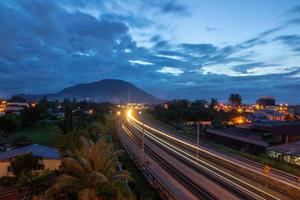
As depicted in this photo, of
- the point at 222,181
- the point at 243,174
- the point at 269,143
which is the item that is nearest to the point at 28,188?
the point at 222,181

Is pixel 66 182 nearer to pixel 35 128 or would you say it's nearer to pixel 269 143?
pixel 269 143

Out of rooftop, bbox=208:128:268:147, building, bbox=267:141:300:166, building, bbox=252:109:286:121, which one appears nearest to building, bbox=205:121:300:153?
rooftop, bbox=208:128:268:147

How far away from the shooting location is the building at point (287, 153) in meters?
49.8

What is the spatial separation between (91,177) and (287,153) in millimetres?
37668

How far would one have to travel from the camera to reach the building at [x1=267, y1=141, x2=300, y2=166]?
4984 centimetres

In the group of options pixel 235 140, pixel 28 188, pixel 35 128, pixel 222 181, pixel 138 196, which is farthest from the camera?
pixel 35 128

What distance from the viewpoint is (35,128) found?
100375 mm

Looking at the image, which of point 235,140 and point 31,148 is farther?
point 235,140

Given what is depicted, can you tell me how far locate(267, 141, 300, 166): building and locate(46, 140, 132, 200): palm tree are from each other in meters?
34.5

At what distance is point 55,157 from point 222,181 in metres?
19.5

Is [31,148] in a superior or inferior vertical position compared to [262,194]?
superior

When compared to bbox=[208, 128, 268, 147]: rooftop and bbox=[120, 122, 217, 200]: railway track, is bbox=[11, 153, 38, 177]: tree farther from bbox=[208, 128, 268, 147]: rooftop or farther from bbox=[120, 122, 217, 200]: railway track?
bbox=[208, 128, 268, 147]: rooftop

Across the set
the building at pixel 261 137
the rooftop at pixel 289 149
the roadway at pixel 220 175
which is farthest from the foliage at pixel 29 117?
the rooftop at pixel 289 149

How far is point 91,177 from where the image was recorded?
Answer: 22.9m
